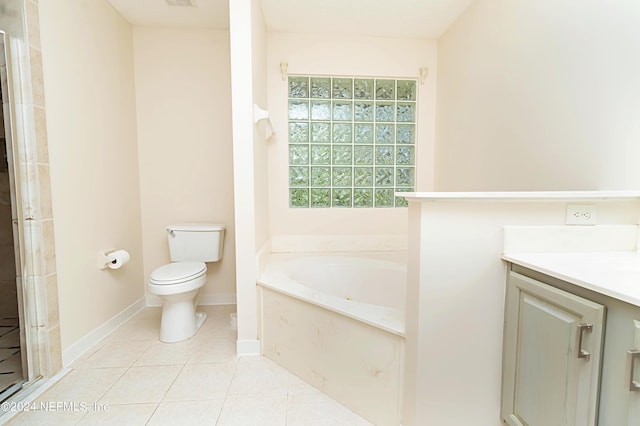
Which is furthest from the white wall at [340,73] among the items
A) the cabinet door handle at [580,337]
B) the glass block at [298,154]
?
the cabinet door handle at [580,337]

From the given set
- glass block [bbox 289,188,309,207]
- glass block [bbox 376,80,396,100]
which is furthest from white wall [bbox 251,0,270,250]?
glass block [bbox 376,80,396,100]

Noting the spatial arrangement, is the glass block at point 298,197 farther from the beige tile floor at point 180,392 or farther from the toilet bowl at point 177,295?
the beige tile floor at point 180,392

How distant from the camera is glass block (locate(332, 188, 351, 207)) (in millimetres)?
2645

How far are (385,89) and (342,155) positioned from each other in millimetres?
716

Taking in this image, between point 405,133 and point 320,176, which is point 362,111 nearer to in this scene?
point 405,133

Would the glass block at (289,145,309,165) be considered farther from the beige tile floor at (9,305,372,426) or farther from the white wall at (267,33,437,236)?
the beige tile floor at (9,305,372,426)

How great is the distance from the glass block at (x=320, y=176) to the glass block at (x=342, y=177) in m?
0.06

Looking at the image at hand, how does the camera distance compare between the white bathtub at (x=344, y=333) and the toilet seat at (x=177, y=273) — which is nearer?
the white bathtub at (x=344, y=333)

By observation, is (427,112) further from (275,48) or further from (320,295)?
(320,295)

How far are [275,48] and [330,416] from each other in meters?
2.68

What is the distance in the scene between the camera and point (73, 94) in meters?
1.80

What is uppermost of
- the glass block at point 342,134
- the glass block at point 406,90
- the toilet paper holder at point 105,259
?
the glass block at point 406,90

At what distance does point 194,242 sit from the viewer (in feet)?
7.83

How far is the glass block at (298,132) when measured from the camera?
2572 millimetres
